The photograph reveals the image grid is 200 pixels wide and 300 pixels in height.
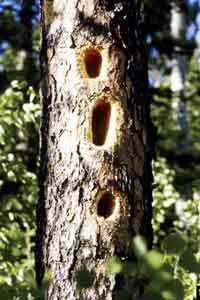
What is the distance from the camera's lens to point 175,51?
6.99 meters

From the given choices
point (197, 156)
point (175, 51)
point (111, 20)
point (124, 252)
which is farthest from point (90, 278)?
point (197, 156)

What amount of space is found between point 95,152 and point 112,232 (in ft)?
0.88

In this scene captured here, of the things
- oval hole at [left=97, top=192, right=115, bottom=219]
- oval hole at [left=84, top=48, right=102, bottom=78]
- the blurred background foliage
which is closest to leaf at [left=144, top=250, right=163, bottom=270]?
the blurred background foliage

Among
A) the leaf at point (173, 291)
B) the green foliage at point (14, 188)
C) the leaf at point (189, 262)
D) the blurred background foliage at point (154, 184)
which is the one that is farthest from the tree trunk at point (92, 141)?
the green foliage at point (14, 188)

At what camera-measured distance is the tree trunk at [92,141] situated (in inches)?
91.6

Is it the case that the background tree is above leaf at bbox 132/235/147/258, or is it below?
above

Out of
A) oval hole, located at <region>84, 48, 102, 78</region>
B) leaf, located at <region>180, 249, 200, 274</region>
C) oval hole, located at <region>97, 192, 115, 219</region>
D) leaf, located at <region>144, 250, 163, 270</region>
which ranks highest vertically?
oval hole, located at <region>84, 48, 102, 78</region>

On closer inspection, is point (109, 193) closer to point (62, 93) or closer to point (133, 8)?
point (62, 93)

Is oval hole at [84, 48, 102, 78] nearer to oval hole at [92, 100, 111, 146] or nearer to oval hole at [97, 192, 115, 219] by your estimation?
oval hole at [92, 100, 111, 146]

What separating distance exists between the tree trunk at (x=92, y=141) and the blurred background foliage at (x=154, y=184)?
0.61ft

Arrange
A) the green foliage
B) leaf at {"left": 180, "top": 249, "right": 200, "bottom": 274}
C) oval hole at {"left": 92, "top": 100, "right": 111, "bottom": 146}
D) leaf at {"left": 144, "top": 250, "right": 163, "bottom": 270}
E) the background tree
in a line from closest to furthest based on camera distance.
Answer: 1. leaf at {"left": 144, "top": 250, "right": 163, "bottom": 270}
2. leaf at {"left": 180, "top": 249, "right": 200, "bottom": 274}
3. oval hole at {"left": 92, "top": 100, "right": 111, "bottom": 146}
4. the background tree
5. the green foliage

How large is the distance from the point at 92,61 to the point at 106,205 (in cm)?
53

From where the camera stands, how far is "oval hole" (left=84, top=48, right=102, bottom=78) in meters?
2.56

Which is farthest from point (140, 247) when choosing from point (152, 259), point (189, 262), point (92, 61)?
point (92, 61)
